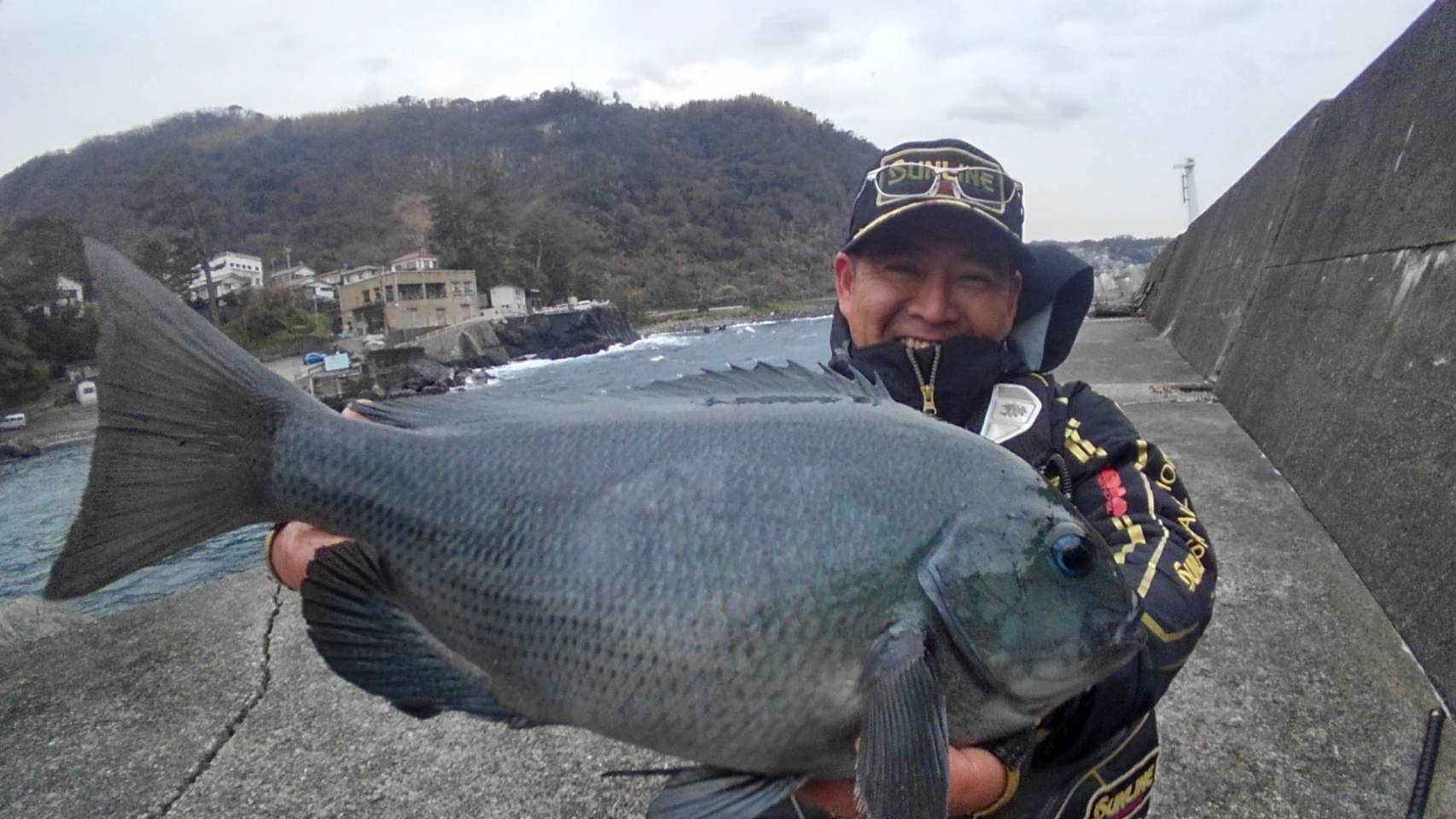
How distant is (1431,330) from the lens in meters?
3.03

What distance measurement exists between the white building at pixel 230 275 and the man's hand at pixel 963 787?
188 ft

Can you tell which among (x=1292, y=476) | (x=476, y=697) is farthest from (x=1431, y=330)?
(x=476, y=697)

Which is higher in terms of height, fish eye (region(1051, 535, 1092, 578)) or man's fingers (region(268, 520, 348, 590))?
fish eye (region(1051, 535, 1092, 578))

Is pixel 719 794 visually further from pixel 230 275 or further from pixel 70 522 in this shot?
pixel 230 275

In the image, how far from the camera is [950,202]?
6.10 feet

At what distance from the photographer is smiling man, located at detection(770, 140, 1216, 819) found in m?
1.54

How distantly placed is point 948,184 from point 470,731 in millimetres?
2524

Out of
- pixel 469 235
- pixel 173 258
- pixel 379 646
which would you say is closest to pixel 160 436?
pixel 379 646

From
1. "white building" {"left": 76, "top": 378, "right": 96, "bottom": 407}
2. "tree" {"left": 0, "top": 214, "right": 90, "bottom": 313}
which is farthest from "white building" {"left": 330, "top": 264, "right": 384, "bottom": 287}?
"white building" {"left": 76, "top": 378, "right": 96, "bottom": 407}

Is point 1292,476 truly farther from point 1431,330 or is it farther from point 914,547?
point 914,547

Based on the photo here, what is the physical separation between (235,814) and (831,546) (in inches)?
95.3

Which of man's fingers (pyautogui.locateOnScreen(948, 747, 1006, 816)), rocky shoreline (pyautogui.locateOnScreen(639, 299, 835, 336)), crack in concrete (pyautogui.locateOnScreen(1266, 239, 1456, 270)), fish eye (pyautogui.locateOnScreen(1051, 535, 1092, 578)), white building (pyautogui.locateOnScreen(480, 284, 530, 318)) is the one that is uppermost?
crack in concrete (pyautogui.locateOnScreen(1266, 239, 1456, 270))

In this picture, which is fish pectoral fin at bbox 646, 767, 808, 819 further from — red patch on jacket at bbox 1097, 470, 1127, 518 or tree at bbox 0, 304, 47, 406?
tree at bbox 0, 304, 47, 406

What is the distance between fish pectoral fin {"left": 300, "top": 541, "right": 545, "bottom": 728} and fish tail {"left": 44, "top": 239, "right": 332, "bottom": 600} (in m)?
0.25
